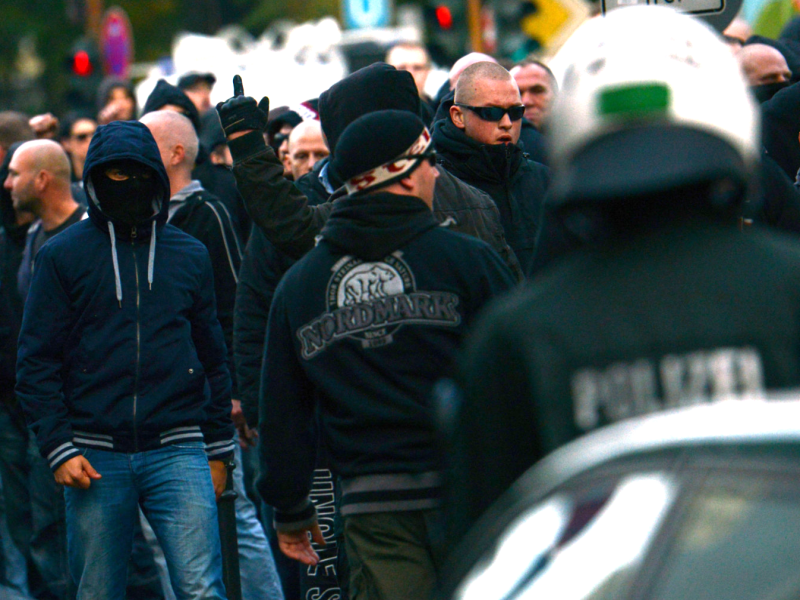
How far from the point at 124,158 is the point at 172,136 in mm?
1640

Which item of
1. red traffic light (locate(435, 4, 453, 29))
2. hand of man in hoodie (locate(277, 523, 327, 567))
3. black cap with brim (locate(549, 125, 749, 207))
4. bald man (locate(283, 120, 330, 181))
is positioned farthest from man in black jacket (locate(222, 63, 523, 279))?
red traffic light (locate(435, 4, 453, 29))

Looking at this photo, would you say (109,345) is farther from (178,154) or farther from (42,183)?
(42,183)

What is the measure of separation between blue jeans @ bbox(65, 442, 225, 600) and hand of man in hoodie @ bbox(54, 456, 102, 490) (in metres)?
0.06

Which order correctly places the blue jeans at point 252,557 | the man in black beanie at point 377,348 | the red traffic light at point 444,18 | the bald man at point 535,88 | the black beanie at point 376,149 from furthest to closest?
1. the red traffic light at point 444,18
2. the bald man at point 535,88
3. the blue jeans at point 252,557
4. the black beanie at point 376,149
5. the man in black beanie at point 377,348

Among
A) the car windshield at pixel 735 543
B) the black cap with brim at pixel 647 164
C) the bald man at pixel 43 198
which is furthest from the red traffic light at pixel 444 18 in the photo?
the car windshield at pixel 735 543

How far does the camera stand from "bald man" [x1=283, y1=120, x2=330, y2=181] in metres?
7.94

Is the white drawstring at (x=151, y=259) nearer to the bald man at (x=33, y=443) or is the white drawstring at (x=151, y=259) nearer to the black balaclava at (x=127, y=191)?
the black balaclava at (x=127, y=191)

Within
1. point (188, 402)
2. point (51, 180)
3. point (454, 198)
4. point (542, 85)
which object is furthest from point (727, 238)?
point (542, 85)

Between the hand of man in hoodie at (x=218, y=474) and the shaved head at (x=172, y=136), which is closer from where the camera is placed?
the hand of man in hoodie at (x=218, y=474)

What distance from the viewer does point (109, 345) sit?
5.43 m

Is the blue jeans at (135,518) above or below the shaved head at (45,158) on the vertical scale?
below

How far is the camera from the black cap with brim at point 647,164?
7.14 ft

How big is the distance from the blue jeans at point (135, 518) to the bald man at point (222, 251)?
1.38 m

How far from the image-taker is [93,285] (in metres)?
5.46
